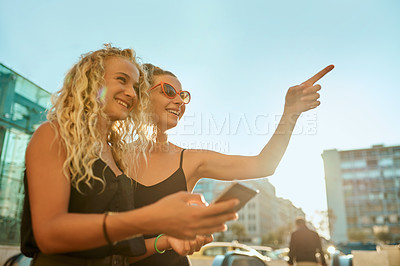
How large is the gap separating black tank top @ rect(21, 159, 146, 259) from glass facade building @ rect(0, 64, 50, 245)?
9682 mm

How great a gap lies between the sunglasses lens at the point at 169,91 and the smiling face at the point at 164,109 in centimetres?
3

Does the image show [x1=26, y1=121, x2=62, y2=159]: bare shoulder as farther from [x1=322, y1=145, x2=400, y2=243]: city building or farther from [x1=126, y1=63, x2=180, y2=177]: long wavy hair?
[x1=322, y1=145, x2=400, y2=243]: city building

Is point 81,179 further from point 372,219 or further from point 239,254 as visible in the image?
point 372,219

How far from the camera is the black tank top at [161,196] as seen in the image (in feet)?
6.10

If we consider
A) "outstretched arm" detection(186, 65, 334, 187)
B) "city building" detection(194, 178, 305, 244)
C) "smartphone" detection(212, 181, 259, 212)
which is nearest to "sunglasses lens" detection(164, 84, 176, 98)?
"outstretched arm" detection(186, 65, 334, 187)

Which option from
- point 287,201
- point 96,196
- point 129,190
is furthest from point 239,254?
point 287,201

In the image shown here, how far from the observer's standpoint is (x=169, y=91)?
2.51 metres

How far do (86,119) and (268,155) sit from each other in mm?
1120

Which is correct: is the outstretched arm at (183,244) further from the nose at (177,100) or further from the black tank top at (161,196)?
the nose at (177,100)

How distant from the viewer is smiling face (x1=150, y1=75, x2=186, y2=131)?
2.41m

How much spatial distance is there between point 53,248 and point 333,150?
8823 cm

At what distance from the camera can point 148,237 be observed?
1.83 m

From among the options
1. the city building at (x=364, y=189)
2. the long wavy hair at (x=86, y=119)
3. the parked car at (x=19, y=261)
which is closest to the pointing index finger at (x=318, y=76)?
the long wavy hair at (x=86, y=119)

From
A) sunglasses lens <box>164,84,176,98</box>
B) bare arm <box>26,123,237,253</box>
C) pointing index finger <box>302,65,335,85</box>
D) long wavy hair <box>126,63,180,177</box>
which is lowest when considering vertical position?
bare arm <box>26,123,237,253</box>
